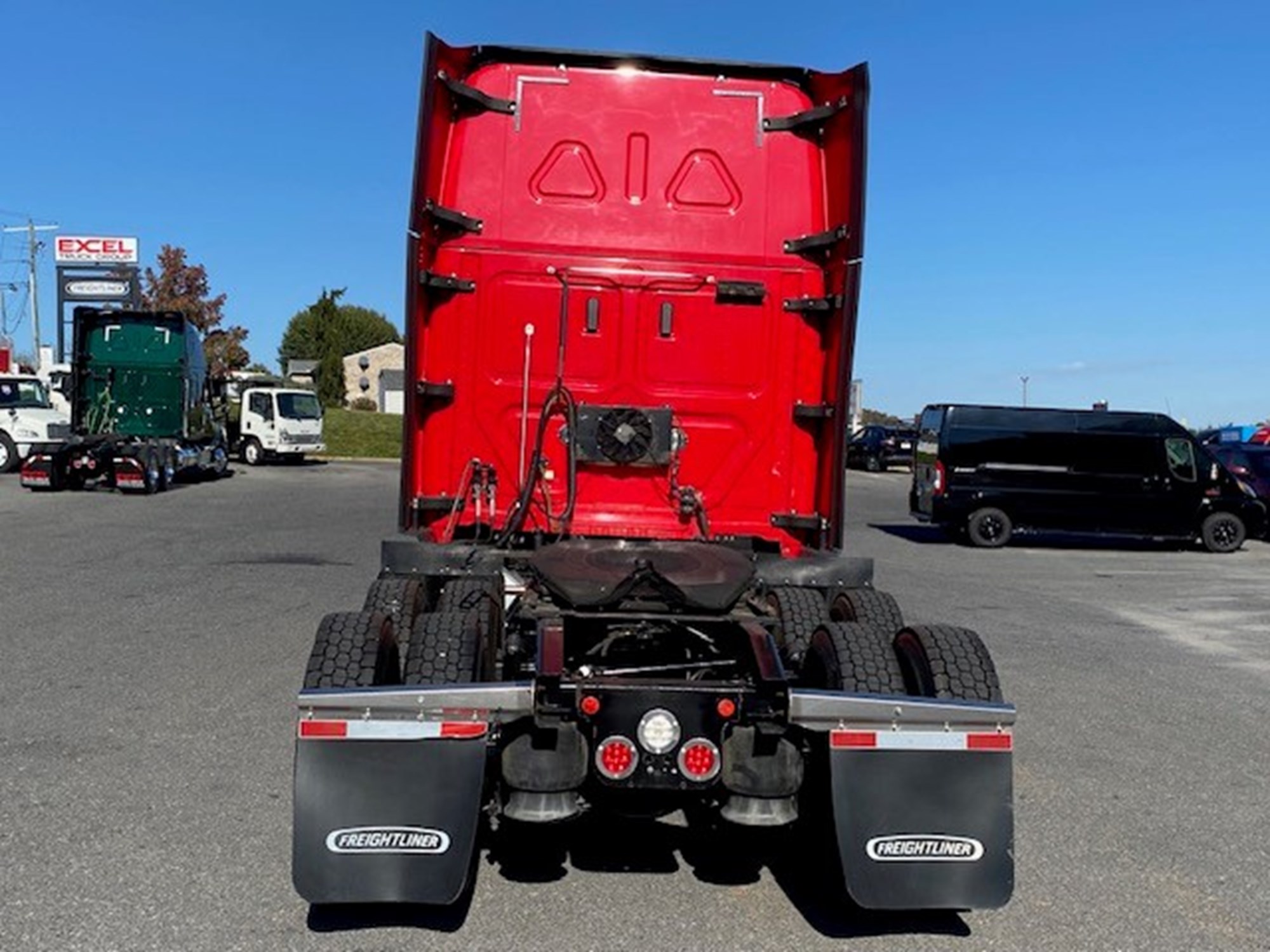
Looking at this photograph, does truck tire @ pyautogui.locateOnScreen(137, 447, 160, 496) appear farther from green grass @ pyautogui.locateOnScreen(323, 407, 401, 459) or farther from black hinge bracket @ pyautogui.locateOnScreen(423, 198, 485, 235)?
black hinge bracket @ pyautogui.locateOnScreen(423, 198, 485, 235)

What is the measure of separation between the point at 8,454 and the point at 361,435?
21.7 m

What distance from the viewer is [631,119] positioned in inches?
242

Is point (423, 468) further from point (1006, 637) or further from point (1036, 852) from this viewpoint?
point (1006, 637)

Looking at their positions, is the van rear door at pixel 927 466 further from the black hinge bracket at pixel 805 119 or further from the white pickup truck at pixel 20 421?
Result: the white pickup truck at pixel 20 421

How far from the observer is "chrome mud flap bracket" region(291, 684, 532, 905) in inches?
146

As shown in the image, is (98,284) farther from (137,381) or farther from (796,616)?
(796,616)

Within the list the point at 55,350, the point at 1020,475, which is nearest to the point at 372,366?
the point at 55,350

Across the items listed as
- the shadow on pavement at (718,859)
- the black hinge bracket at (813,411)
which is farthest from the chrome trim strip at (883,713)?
the black hinge bracket at (813,411)

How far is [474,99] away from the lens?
5.95m

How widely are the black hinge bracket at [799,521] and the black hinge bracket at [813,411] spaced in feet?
1.61

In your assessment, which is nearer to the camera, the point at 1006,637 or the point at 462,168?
the point at 462,168

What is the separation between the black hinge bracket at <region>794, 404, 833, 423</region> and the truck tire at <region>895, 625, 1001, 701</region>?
5.86ft

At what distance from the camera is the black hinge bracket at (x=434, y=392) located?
5.94 metres

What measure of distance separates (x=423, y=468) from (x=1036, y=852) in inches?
131
